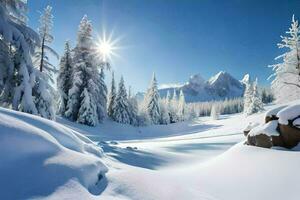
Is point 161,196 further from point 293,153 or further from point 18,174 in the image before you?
point 293,153

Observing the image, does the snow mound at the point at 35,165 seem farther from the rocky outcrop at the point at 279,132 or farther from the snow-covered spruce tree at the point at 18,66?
the snow-covered spruce tree at the point at 18,66

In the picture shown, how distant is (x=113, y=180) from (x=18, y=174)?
1549 mm

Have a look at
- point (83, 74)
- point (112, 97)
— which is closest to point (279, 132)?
point (83, 74)

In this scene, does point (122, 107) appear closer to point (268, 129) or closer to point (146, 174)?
point (268, 129)

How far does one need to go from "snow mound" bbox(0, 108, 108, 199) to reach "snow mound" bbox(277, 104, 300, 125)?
24.8ft

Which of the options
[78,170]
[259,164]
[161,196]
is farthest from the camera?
[259,164]

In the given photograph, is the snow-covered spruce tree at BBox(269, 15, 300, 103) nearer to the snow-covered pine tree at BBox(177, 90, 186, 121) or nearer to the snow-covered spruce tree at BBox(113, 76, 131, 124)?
the snow-covered spruce tree at BBox(113, 76, 131, 124)

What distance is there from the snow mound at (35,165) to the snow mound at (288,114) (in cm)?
755

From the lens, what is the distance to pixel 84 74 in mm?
38281

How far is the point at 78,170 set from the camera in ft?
14.5

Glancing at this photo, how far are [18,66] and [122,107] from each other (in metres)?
42.5

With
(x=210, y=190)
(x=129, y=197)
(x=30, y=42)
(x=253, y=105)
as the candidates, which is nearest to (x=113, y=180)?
(x=129, y=197)

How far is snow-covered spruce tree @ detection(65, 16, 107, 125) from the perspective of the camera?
3709 cm

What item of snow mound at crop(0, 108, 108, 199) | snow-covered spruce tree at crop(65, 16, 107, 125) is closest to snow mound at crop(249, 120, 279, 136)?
snow mound at crop(0, 108, 108, 199)
